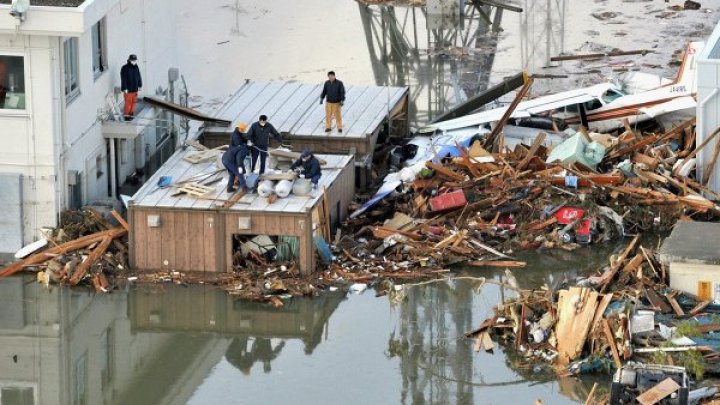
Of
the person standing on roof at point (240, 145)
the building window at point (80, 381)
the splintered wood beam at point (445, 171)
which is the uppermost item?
the person standing on roof at point (240, 145)

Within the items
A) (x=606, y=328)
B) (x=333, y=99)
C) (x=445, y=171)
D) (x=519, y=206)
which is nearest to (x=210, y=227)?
(x=445, y=171)

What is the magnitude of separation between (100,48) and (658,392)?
51.8 ft

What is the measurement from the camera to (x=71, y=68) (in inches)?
1427

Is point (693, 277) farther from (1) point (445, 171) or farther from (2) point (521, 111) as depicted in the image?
(2) point (521, 111)

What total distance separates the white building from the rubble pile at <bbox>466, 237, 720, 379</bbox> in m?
9.21

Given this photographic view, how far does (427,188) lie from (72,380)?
31.5ft

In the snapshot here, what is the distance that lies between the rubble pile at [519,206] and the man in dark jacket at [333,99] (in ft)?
8.33

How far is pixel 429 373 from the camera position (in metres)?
30.8

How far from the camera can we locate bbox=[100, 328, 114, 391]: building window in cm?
3130

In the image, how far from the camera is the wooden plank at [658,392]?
27.4 metres

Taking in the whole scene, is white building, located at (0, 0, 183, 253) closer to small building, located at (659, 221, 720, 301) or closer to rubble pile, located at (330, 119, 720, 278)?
rubble pile, located at (330, 119, 720, 278)

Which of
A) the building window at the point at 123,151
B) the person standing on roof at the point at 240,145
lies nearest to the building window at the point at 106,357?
the person standing on roof at the point at 240,145

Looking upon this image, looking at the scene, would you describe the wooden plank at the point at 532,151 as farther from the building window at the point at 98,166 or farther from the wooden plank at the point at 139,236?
the building window at the point at 98,166

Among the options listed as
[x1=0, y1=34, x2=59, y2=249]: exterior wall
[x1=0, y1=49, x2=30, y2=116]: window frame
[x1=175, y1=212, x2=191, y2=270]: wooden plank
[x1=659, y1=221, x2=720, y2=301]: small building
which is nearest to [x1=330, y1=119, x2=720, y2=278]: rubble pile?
[x1=175, y1=212, x2=191, y2=270]: wooden plank
